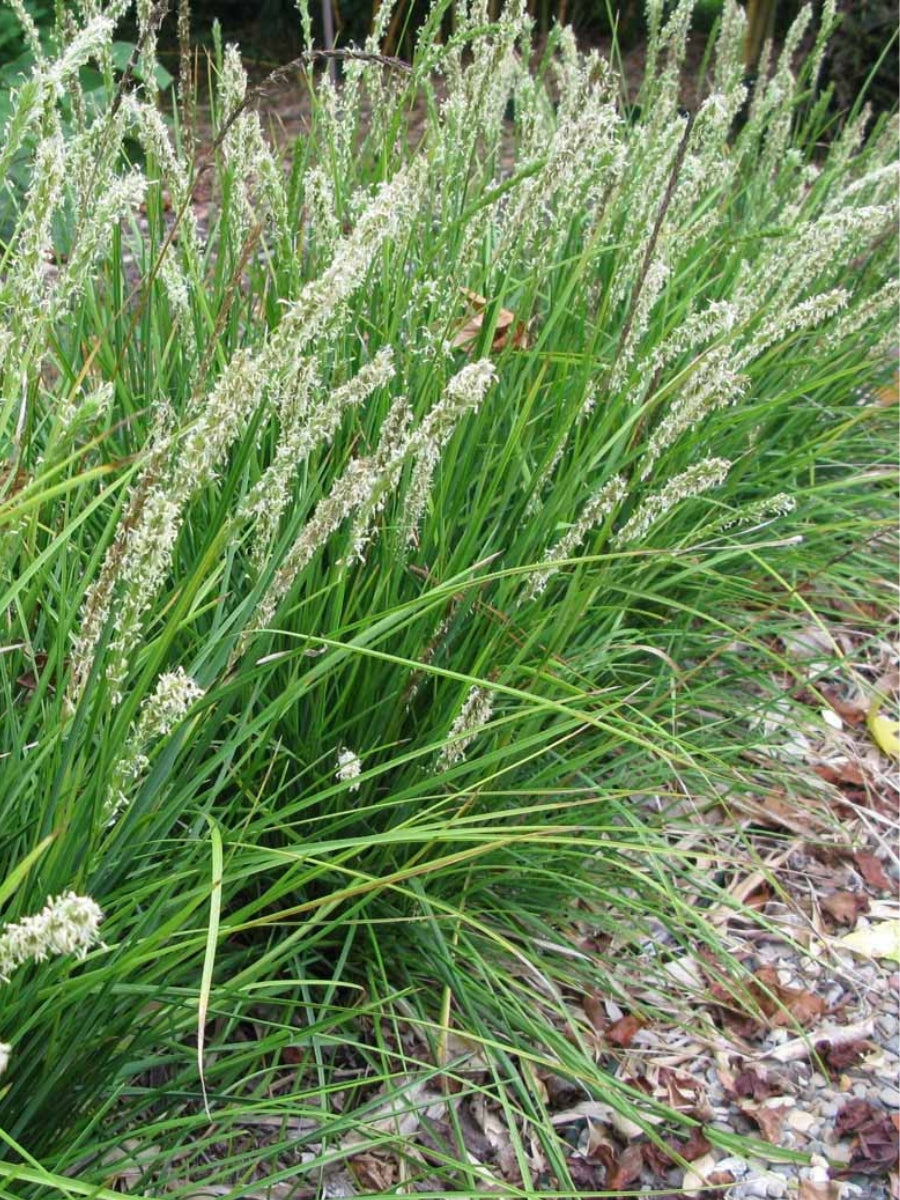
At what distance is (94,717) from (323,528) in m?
0.36

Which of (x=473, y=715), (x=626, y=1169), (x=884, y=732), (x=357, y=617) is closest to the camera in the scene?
(x=473, y=715)

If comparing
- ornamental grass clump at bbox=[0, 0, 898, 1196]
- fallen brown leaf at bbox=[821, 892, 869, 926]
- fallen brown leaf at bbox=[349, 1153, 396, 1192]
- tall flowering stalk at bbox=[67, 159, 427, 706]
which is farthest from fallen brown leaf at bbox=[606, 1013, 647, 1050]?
tall flowering stalk at bbox=[67, 159, 427, 706]

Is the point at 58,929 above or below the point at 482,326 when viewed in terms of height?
above

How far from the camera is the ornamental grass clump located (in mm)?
1406

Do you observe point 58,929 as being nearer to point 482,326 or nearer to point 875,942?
point 482,326

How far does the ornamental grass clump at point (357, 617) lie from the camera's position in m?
1.41

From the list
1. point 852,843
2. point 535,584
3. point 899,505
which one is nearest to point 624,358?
point 535,584

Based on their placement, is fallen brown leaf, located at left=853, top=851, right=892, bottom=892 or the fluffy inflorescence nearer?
the fluffy inflorescence

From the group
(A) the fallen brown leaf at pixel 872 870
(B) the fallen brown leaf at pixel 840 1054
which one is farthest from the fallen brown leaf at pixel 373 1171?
(A) the fallen brown leaf at pixel 872 870

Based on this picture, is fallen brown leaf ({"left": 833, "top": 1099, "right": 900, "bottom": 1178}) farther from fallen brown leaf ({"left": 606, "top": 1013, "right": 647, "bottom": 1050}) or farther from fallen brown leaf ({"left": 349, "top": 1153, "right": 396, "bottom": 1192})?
fallen brown leaf ({"left": 349, "top": 1153, "right": 396, "bottom": 1192})

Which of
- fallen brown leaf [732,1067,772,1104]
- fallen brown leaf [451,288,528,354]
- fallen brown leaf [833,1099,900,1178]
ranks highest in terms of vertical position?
fallen brown leaf [451,288,528,354]

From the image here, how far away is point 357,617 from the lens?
2.12 m

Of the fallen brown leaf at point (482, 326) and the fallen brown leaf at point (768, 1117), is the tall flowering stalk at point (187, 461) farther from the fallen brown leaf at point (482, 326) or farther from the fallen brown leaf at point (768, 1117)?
the fallen brown leaf at point (768, 1117)

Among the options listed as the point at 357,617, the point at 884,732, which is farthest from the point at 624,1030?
the point at 884,732
